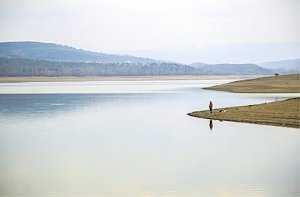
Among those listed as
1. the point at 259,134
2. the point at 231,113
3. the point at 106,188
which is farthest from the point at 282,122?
the point at 106,188

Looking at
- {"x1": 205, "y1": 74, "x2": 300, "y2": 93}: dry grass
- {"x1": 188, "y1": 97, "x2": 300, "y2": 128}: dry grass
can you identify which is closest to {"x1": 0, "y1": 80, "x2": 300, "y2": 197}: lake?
{"x1": 188, "y1": 97, "x2": 300, "y2": 128}: dry grass

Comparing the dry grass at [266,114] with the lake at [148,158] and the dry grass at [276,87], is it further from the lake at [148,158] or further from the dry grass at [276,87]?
the dry grass at [276,87]

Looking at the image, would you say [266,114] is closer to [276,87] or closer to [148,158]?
[148,158]

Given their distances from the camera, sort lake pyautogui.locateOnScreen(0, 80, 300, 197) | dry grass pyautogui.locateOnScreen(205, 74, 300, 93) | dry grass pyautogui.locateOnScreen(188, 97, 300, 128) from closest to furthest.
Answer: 1. lake pyautogui.locateOnScreen(0, 80, 300, 197)
2. dry grass pyautogui.locateOnScreen(188, 97, 300, 128)
3. dry grass pyautogui.locateOnScreen(205, 74, 300, 93)

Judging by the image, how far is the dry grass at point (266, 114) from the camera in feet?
93.7

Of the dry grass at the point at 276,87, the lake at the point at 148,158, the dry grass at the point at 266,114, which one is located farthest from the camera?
the dry grass at the point at 276,87

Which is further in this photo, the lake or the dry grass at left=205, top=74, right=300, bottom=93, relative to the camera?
the dry grass at left=205, top=74, right=300, bottom=93

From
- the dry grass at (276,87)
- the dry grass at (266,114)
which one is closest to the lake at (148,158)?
the dry grass at (266,114)

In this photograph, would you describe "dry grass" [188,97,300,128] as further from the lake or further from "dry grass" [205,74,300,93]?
"dry grass" [205,74,300,93]

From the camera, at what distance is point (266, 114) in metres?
31.5

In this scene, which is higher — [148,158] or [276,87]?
[276,87]

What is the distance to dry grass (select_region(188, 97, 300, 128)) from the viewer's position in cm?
2855

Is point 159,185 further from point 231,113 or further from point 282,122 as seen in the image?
point 231,113

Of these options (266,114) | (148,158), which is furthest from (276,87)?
(148,158)
